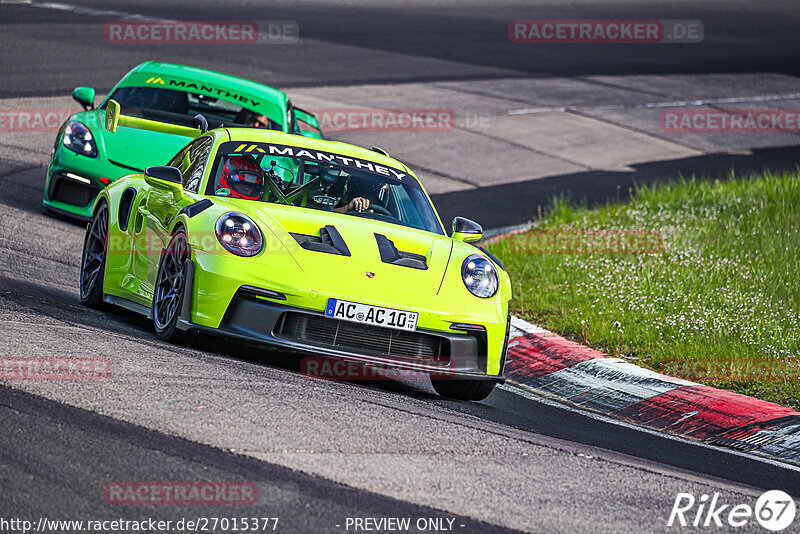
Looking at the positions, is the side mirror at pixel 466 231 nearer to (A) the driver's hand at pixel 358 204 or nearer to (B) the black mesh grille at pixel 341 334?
(A) the driver's hand at pixel 358 204

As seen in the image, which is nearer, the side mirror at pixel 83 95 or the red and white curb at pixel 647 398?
the red and white curb at pixel 647 398

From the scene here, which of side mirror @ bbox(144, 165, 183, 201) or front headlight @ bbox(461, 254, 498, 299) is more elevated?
side mirror @ bbox(144, 165, 183, 201)

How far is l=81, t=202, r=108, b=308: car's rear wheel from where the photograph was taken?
8227 millimetres

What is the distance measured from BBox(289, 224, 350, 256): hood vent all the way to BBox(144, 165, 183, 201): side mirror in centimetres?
99

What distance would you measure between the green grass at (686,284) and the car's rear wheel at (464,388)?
4.85ft

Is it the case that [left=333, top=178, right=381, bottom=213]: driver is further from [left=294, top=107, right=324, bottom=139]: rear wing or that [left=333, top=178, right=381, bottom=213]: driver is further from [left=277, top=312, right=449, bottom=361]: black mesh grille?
[left=294, top=107, right=324, bottom=139]: rear wing

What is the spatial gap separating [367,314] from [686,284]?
399 centimetres

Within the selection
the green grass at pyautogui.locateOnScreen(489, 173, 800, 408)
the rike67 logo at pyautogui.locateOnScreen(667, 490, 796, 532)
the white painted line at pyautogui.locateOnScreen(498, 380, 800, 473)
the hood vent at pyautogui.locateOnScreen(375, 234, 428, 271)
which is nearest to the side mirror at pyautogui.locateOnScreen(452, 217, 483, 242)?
the hood vent at pyautogui.locateOnScreen(375, 234, 428, 271)

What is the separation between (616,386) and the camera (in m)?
7.78

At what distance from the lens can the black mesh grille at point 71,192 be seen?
1106 centimetres

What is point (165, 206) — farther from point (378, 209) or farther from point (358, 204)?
point (378, 209)

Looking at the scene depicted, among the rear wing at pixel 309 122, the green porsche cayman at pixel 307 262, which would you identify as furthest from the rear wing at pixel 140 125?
the green porsche cayman at pixel 307 262

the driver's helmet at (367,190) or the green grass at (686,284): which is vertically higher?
the driver's helmet at (367,190)

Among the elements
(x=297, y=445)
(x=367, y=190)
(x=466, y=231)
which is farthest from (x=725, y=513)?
(x=367, y=190)
